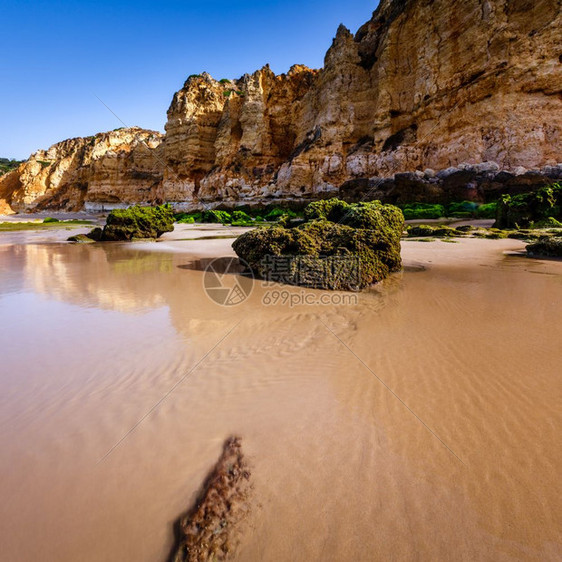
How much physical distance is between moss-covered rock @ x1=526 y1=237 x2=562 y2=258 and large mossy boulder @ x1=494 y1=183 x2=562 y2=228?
5.90 metres

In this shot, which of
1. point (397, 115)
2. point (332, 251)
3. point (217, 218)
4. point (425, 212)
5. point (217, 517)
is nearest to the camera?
point (217, 517)

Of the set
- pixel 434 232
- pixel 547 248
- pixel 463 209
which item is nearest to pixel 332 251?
pixel 547 248

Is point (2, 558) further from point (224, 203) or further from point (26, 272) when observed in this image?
point (224, 203)

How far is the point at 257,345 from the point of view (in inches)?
111

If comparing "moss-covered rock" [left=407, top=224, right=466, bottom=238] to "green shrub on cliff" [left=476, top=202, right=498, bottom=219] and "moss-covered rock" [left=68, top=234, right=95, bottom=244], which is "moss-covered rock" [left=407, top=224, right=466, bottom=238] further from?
"moss-covered rock" [left=68, top=234, right=95, bottom=244]

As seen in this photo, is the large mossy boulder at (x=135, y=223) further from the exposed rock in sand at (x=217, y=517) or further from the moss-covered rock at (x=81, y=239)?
the exposed rock in sand at (x=217, y=517)

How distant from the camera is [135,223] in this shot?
1300 cm

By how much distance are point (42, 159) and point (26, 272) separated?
6660cm

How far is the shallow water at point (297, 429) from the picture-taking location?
1167 millimetres

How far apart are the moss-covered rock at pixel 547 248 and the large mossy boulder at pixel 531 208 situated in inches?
232

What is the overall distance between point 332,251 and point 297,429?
159 inches

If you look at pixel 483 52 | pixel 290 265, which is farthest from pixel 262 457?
pixel 483 52

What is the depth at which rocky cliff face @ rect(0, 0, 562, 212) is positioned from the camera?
701 inches

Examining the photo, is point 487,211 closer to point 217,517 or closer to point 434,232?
point 434,232
